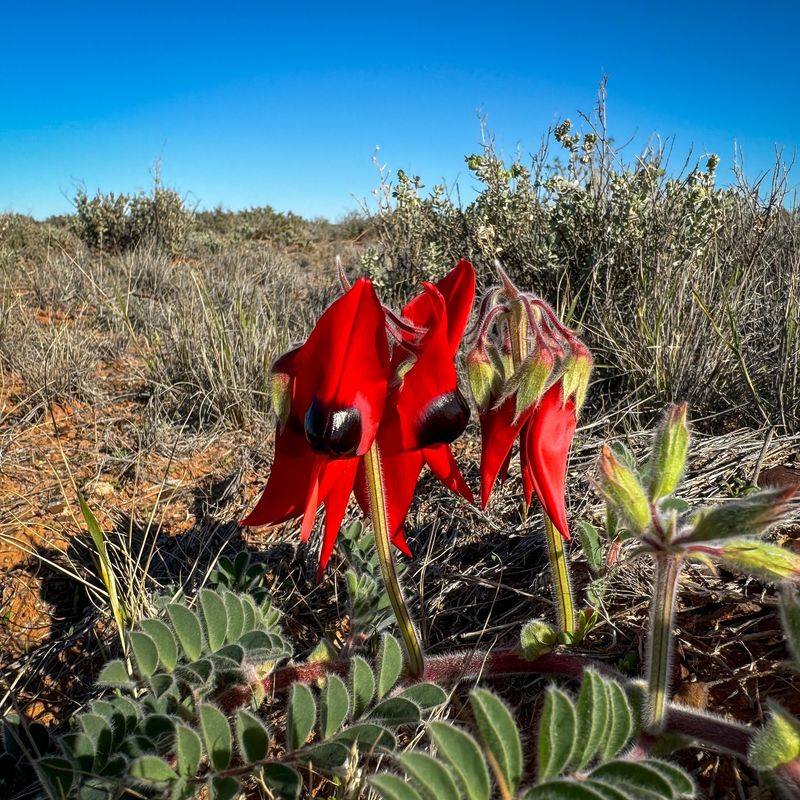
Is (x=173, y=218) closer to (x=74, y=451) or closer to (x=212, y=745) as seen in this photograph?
(x=74, y=451)

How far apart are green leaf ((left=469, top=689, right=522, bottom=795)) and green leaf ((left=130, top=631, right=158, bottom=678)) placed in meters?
0.43

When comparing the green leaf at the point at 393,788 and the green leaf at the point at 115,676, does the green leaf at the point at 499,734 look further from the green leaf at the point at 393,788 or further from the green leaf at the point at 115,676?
the green leaf at the point at 115,676

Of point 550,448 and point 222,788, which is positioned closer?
point 222,788

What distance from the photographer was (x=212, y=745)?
29.8 inches

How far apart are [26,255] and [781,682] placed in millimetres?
6245

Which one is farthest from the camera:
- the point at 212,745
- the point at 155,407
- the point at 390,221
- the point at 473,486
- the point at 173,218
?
the point at 173,218

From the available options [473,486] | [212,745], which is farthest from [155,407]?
[212,745]

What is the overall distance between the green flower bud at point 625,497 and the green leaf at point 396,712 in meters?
0.31

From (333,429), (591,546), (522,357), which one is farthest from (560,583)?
(333,429)

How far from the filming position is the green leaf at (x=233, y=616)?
3.08ft

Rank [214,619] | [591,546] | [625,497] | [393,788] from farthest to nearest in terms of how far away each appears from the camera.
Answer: [591,546] < [214,619] < [625,497] < [393,788]

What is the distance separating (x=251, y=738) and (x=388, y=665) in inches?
6.7

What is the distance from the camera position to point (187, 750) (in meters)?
0.75

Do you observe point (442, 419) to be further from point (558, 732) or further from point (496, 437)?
point (558, 732)
